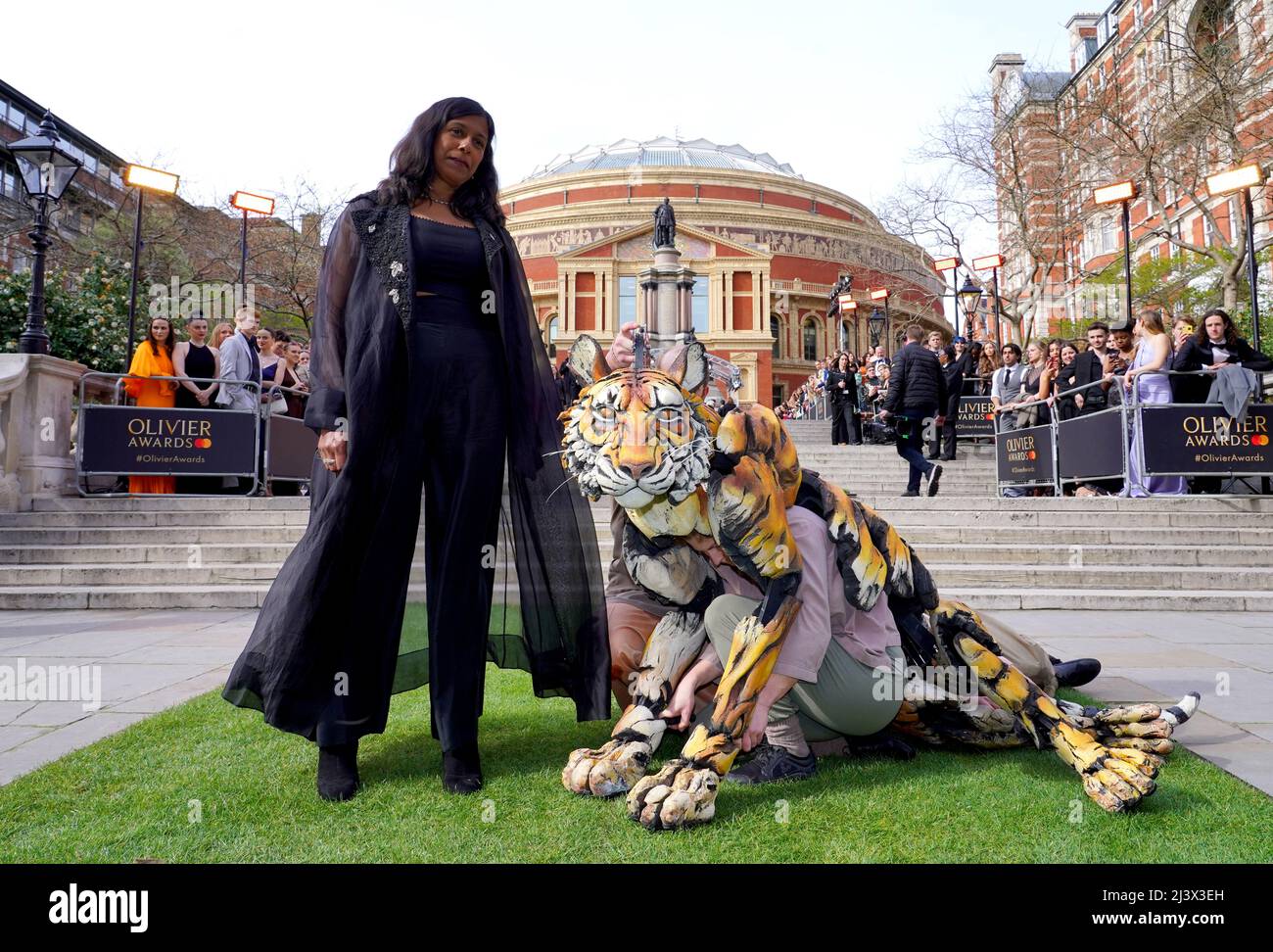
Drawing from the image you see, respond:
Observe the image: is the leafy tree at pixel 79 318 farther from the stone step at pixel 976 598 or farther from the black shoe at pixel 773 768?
the black shoe at pixel 773 768

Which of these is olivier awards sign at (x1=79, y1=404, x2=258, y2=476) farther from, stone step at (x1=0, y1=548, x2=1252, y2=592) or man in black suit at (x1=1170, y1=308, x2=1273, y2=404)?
man in black suit at (x1=1170, y1=308, x2=1273, y2=404)

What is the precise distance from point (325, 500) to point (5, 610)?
21.7 ft

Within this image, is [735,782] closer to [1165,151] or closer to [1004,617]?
[1004,617]

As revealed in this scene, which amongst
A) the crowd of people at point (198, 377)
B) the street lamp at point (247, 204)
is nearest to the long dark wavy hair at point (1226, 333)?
the crowd of people at point (198, 377)

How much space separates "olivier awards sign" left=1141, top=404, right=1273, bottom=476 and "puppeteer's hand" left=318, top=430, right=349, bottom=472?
939cm

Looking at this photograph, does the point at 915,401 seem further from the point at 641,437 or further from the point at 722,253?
the point at 722,253

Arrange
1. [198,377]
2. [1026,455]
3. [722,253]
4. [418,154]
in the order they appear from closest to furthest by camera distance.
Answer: [418,154] → [198,377] → [1026,455] → [722,253]

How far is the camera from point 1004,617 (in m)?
6.85

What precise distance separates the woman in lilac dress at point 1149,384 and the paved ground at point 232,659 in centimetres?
287

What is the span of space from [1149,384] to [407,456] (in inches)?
380

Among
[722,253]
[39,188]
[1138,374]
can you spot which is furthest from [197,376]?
[722,253]

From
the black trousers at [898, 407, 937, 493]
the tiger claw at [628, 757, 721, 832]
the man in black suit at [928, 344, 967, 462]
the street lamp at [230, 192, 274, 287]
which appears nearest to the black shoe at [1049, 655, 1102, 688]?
the tiger claw at [628, 757, 721, 832]

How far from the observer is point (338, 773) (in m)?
2.72

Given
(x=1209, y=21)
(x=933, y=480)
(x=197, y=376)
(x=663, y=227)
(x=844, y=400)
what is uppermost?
(x=1209, y=21)
